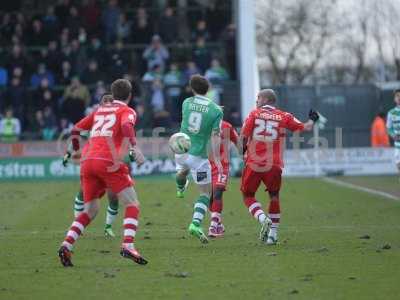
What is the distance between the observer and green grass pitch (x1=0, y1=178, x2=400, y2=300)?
32.1 feet

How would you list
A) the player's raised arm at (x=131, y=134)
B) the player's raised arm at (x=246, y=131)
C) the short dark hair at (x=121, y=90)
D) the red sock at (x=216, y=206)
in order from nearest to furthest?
the player's raised arm at (x=131, y=134) → the short dark hair at (x=121, y=90) → the player's raised arm at (x=246, y=131) → the red sock at (x=216, y=206)

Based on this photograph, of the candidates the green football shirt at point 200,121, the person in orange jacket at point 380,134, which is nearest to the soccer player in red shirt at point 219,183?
the green football shirt at point 200,121

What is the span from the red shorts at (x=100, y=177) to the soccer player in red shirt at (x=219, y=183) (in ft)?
10.2

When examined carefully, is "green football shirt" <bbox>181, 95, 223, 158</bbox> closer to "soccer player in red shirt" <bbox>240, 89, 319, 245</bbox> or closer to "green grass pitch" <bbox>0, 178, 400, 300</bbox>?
"soccer player in red shirt" <bbox>240, 89, 319, 245</bbox>

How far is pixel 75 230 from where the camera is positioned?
11562mm

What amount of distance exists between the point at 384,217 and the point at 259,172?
4.12 m

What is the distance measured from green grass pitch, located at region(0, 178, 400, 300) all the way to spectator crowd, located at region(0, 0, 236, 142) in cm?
1082

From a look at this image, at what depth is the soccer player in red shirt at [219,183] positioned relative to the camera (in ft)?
47.8

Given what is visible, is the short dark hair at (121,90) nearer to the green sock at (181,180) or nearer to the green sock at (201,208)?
the green sock at (201,208)

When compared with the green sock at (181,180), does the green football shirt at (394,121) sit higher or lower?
higher

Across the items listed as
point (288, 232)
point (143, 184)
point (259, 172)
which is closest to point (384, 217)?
point (288, 232)

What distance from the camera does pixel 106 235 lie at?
579 inches

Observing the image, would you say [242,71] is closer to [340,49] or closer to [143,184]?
[143,184]

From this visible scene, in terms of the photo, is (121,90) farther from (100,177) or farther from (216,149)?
(216,149)
